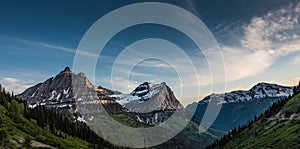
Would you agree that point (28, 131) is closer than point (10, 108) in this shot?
Yes

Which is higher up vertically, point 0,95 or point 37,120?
point 0,95

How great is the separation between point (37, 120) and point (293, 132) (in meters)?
153

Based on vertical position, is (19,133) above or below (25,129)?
below

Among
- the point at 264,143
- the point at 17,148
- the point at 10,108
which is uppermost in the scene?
the point at 10,108

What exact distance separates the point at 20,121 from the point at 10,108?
2342cm

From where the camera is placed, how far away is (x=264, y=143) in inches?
7431

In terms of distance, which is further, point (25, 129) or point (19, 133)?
point (25, 129)

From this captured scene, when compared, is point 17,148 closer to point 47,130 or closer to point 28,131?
point 28,131

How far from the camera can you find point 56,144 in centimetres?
14700

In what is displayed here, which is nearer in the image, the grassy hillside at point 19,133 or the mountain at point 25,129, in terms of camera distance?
the grassy hillside at point 19,133

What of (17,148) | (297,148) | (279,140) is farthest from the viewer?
(279,140)

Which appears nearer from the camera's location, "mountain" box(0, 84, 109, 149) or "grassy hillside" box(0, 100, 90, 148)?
"grassy hillside" box(0, 100, 90, 148)

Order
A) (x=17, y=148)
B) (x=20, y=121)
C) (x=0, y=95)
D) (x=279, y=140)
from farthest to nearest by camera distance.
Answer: (x=0, y=95) < (x=279, y=140) < (x=20, y=121) < (x=17, y=148)

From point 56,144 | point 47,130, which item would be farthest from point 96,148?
point 56,144
